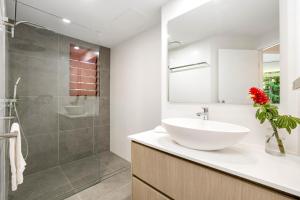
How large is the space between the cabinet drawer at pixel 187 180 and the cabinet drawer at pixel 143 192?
1.6 inches

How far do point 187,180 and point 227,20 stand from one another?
1210 mm

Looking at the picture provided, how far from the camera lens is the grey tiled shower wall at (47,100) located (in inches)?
68.2

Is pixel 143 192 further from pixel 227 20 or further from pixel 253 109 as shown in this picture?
pixel 227 20

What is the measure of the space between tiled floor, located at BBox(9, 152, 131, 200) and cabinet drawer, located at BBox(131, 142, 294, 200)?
2.80ft

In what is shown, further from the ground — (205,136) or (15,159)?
(205,136)

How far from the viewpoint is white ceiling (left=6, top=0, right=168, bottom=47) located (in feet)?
4.83

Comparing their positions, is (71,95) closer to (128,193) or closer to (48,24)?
(48,24)

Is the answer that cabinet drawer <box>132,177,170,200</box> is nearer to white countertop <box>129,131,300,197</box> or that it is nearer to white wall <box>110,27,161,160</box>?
white countertop <box>129,131,300,197</box>

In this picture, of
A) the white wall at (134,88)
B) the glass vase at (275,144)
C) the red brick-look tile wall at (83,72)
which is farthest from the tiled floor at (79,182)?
the glass vase at (275,144)

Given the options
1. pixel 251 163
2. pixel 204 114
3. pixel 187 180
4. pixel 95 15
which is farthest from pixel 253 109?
pixel 95 15

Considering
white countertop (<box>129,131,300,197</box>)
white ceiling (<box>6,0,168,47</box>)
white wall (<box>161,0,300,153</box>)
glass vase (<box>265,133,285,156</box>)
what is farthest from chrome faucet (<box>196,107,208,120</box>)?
white ceiling (<box>6,0,168,47</box>)

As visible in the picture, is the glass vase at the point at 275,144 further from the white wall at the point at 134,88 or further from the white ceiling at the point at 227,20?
the white wall at the point at 134,88

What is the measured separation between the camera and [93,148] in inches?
90.2

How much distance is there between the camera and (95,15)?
1706 millimetres
